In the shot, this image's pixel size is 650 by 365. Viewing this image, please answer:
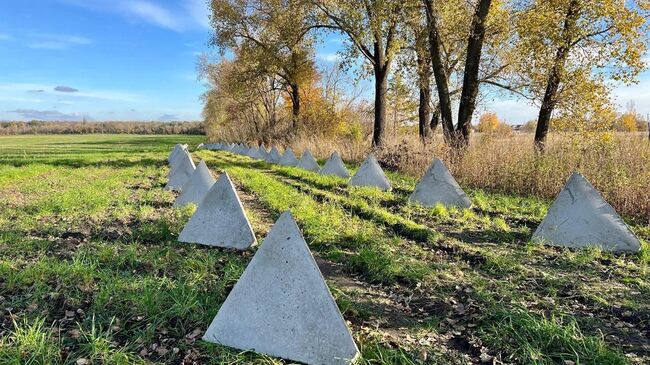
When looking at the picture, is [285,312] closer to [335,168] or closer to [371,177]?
[371,177]

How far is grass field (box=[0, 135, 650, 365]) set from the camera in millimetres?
2840

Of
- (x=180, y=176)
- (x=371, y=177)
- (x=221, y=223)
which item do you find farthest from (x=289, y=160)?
(x=221, y=223)

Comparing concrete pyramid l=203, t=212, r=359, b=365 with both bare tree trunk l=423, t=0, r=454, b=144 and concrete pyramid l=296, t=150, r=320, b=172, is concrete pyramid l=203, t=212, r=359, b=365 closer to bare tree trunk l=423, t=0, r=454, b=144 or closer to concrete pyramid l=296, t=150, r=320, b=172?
concrete pyramid l=296, t=150, r=320, b=172

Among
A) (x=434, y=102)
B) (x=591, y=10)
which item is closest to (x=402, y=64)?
(x=434, y=102)

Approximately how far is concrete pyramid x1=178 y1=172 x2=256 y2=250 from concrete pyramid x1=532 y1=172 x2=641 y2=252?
12.6ft

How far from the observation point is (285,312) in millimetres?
2848

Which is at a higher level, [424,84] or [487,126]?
[424,84]

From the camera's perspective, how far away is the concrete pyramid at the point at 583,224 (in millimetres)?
5172

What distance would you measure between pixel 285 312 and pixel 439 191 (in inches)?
219

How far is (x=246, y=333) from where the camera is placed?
2857 mm

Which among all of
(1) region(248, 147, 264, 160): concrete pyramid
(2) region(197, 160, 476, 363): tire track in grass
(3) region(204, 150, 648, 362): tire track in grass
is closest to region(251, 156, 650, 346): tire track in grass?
(3) region(204, 150, 648, 362): tire track in grass

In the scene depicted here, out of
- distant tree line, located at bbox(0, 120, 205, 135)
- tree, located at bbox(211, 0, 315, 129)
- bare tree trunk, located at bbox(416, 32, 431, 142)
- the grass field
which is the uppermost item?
tree, located at bbox(211, 0, 315, 129)

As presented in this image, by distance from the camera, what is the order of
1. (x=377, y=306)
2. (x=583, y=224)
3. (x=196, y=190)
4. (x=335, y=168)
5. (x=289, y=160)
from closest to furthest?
(x=377, y=306), (x=583, y=224), (x=196, y=190), (x=335, y=168), (x=289, y=160)

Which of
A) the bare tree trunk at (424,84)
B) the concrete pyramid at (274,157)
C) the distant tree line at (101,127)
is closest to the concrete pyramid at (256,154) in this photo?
the concrete pyramid at (274,157)
